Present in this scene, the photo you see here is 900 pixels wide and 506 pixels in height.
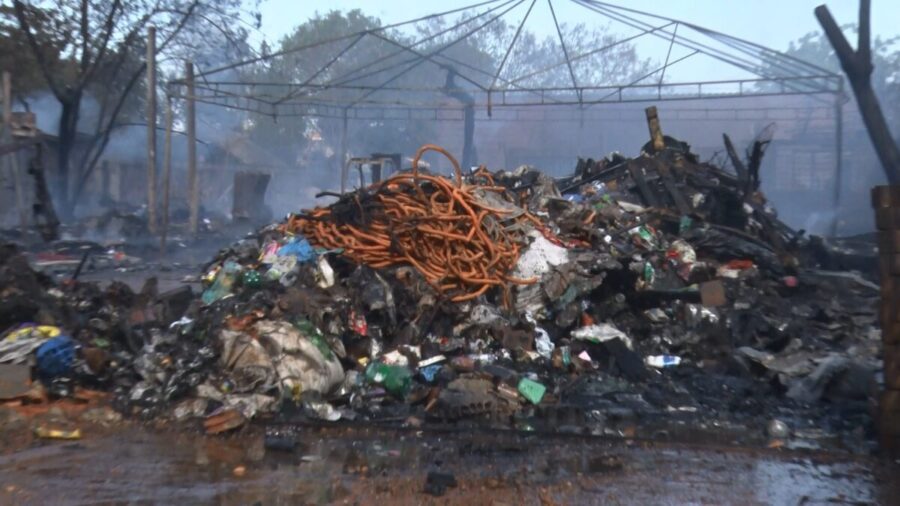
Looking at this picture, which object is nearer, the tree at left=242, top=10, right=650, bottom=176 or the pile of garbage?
the pile of garbage

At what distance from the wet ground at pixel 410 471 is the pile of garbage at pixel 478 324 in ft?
1.36

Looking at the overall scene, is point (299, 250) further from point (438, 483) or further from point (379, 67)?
point (379, 67)

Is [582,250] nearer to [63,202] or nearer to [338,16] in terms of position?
[63,202]

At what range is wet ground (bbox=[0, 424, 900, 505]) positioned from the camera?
14.4 ft

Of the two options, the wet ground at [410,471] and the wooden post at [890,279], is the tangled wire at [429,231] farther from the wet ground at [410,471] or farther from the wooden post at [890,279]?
the wooden post at [890,279]

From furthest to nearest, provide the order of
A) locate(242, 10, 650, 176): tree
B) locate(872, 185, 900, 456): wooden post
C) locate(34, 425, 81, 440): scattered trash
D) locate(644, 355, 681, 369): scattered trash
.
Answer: locate(242, 10, 650, 176): tree → locate(644, 355, 681, 369): scattered trash → locate(34, 425, 81, 440): scattered trash → locate(872, 185, 900, 456): wooden post

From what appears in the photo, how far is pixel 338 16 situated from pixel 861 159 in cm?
2214

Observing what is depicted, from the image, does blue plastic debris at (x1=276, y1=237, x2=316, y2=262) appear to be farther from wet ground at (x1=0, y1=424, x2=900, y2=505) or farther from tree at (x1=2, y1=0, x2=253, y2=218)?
tree at (x1=2, y1=0, x2=253, y2=218)

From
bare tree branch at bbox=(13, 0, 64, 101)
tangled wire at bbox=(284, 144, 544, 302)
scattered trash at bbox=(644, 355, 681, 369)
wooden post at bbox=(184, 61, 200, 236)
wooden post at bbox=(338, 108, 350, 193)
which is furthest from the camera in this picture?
wooden post at bbox=(338, 108, 350, 193)

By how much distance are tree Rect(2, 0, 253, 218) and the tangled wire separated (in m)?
11.0

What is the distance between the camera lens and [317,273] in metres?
7.26

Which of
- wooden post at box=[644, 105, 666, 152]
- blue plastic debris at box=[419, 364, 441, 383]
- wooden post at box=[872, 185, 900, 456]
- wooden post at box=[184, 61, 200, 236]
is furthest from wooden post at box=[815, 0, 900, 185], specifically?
wooden post at box=[184, 61, 200, 236]

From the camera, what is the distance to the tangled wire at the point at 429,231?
297 inches

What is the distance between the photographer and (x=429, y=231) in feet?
25.1
